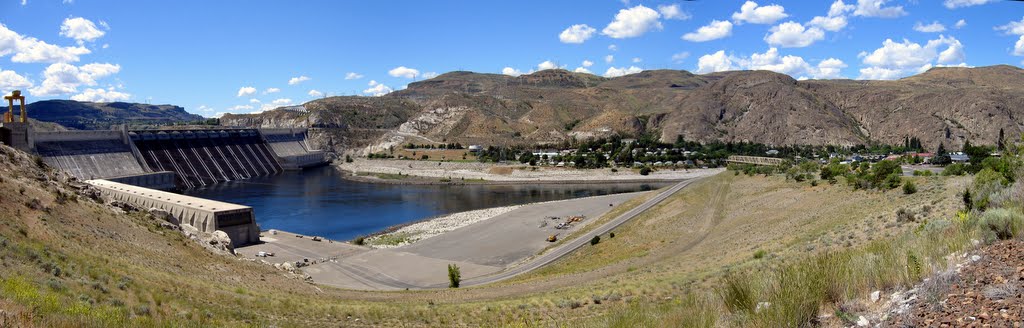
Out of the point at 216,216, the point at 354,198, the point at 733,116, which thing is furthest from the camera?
the point at 733,116

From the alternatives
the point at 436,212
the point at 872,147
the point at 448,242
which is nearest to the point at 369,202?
the point at 436,212

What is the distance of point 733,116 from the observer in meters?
136

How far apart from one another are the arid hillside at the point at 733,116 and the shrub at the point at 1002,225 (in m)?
115

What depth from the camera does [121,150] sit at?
235 ft

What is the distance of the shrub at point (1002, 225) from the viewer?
7367mm

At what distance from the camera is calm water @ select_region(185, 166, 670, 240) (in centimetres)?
5172

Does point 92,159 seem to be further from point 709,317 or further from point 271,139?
point 709,317

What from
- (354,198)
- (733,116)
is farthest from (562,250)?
(733,116)

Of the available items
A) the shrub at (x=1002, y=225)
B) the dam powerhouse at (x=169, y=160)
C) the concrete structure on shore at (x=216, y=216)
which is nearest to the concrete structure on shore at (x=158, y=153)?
the dam powerhouse at (x=169, y=160)

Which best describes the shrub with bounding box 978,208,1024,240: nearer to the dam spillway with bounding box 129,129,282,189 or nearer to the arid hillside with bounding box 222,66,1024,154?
the dam spillway with bounding box 129,129,282,189

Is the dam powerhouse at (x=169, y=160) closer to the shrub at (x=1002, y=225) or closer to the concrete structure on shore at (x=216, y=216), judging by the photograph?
the concrete structure on shore at (x=216, y=216)

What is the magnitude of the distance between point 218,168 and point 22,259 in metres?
77.6

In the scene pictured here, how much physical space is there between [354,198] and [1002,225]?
65.5 m

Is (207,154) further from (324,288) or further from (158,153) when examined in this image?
(324,288)
